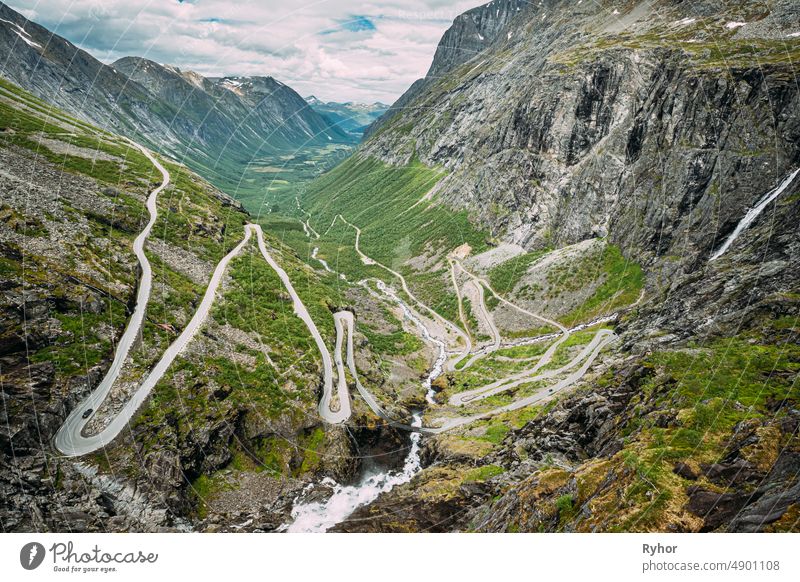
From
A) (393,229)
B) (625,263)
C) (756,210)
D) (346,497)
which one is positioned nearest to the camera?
(346,497)

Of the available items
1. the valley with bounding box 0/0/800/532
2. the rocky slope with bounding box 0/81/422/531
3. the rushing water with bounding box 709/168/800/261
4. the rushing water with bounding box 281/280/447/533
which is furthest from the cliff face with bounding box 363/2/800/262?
the rocky slope with bounding box 0/81/422/531

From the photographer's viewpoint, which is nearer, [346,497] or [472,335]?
[346,497]

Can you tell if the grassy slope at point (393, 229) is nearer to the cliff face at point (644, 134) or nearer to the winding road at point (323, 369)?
the cliff face at point (644, 134)

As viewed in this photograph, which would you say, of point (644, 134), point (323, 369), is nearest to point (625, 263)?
point (644, 134)

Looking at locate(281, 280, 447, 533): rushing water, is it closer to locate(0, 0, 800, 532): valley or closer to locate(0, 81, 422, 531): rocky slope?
locate(0, 0, 800, 532): valley

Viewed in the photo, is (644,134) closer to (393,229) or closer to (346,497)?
(393,229)
